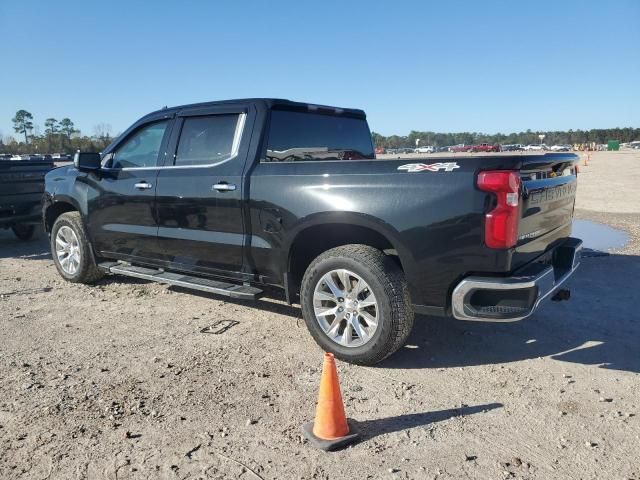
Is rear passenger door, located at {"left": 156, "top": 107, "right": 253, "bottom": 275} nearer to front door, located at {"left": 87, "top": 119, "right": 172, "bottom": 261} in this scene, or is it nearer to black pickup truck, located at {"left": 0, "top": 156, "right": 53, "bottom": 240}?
front door, located at {"left": 87, "top": 119, "right": 172, "bottom": 261}

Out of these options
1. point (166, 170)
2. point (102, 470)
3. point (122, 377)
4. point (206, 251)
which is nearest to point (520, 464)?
point (102, 470)

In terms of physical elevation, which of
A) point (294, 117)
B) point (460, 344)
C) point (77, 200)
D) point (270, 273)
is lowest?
point (460, 344)

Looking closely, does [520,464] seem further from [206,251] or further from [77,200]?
[77,200]

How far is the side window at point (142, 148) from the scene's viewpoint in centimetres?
518

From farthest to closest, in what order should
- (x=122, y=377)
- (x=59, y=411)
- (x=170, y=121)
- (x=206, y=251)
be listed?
(x=170, y=121) < (x=206, y=251) < (x=122, y=377) < (x=59, y=411)

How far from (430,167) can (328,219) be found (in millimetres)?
833

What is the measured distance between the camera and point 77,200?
230 inches

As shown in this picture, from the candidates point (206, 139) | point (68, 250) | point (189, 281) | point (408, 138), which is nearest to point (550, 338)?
point (189, 281)

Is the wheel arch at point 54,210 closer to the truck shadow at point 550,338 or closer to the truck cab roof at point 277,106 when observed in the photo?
the truck cab roof at point 277,106

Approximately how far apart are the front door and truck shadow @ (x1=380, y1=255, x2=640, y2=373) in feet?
8.99

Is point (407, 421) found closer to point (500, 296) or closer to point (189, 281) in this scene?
point (500, 296)

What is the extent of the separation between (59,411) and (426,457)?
2198 mm

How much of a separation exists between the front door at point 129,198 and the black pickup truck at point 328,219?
18 millimetres

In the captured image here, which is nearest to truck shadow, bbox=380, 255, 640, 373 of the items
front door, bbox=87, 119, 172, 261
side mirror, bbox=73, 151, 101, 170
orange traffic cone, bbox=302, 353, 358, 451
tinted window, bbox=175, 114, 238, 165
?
orange traffic cone, bbox=302, 353, 358, 451
